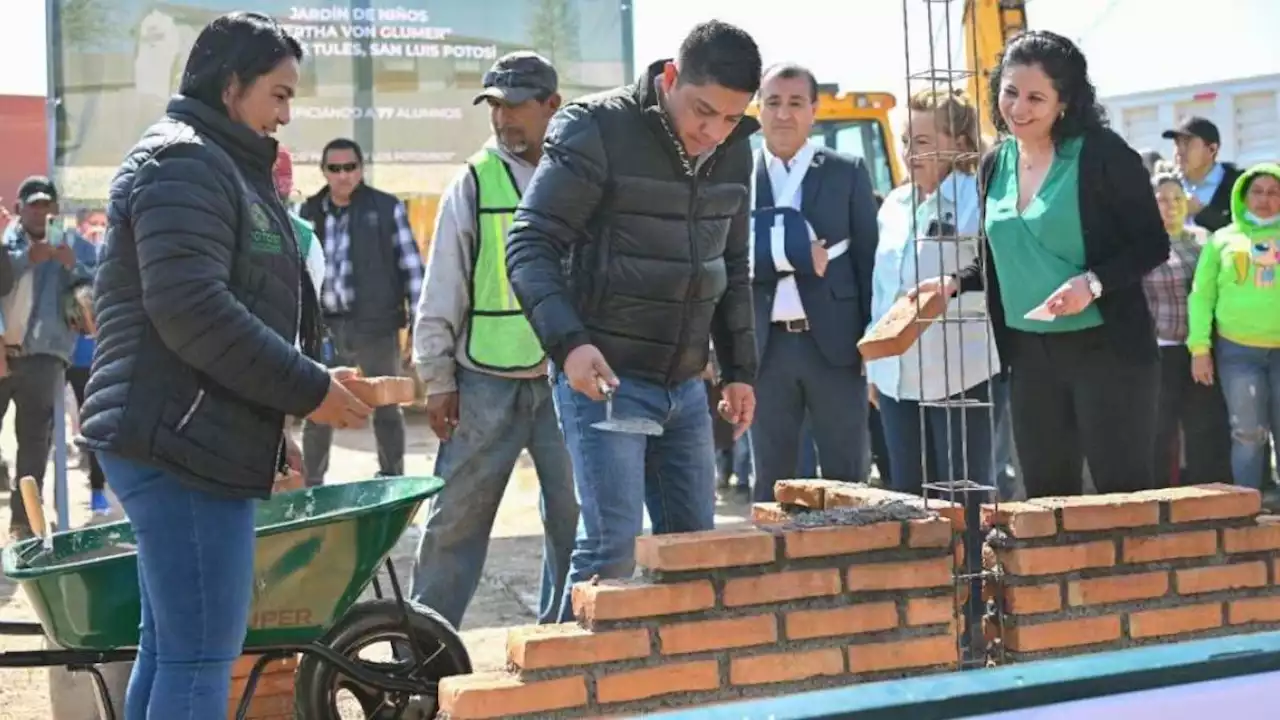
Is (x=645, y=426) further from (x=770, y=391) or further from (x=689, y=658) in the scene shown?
(x=770, y=391)

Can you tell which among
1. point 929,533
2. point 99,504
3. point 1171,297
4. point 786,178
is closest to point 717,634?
point 929,533

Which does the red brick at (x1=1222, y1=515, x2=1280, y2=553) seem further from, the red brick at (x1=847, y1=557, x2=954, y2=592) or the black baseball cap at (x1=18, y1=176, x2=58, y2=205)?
the black baseball cap at (x1=18, y1=176, x2=58, y2=205)

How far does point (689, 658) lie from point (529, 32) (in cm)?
826

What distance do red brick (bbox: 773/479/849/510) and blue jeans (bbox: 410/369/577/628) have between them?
766 mm

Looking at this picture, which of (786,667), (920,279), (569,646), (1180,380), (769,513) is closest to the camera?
(569,646)

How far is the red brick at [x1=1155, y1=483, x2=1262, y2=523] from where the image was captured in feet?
11.8

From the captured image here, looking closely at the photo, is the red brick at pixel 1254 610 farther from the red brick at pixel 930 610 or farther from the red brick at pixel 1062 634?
the red brick at pixel 930 610

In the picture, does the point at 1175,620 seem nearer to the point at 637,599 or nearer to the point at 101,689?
the point at 637,599

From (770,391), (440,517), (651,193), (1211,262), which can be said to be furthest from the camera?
(1211,262)

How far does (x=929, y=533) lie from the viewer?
339 centimetres

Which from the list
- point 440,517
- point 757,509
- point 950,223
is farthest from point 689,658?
point 950,223

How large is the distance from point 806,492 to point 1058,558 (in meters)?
0.71

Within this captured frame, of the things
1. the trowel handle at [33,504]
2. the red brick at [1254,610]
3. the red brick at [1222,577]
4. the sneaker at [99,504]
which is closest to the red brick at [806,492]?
the red brick at [1222,577]

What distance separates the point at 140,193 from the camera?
9.09ft
